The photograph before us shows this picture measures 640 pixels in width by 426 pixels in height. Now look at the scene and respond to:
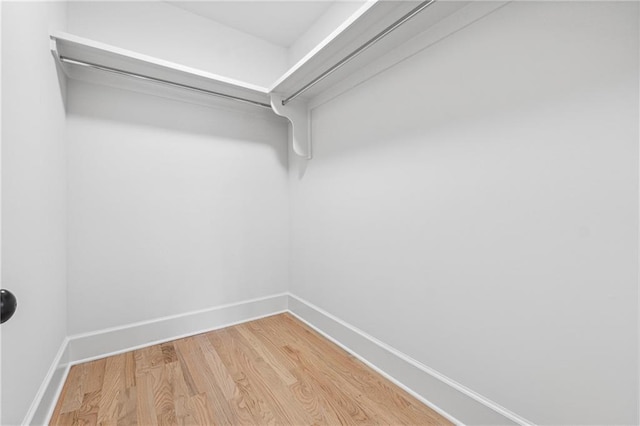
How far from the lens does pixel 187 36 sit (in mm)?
1900

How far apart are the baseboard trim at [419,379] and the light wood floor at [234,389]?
5 centimetres

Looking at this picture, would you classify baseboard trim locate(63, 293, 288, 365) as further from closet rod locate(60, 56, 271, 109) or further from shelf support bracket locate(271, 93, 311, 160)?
closet rod locate(60, 56, 271, 109)

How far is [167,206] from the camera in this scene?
1835 mm

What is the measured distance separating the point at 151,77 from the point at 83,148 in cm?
56

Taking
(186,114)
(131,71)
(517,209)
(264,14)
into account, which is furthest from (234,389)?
(264,14)

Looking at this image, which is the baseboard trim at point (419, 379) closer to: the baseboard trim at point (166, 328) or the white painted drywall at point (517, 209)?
the white painted drywall at point (517, 209)

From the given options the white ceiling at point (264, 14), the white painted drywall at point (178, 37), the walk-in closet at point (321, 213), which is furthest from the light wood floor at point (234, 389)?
the white ceiling at point (264, 14)

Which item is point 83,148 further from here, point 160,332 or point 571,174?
point 571,174

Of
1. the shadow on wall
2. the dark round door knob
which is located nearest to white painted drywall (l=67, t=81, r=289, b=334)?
the shadow on wall

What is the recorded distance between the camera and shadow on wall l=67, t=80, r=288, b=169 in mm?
1589

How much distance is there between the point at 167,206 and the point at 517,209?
6.30 feet

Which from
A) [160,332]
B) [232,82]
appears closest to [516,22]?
[232,82]

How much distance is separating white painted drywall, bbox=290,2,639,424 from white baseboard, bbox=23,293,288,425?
1.02 meters

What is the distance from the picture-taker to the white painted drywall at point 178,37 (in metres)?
1.60
